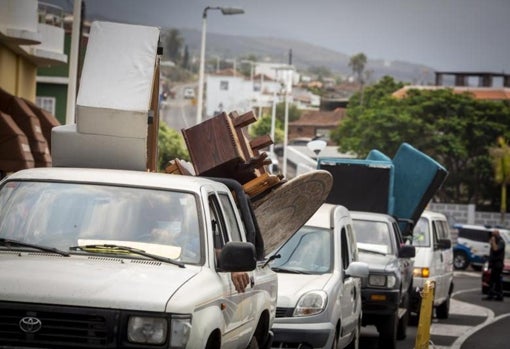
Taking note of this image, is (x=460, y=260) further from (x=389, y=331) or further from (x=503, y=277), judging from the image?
(x=389, y=331)

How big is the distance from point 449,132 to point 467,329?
78431 mm

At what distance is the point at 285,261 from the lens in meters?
16.0

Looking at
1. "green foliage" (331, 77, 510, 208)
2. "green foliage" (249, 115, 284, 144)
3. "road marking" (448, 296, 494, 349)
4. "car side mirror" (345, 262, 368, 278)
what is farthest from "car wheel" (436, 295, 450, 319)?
"green foliage" (249, 115, 284, 144)

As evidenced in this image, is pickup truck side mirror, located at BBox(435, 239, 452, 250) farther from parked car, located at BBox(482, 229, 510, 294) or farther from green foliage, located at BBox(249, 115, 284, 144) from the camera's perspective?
green foliage, located at BBox(249, 115, 284, 144)

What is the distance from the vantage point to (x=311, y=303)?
1440cm

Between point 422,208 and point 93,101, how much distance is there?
1391cm

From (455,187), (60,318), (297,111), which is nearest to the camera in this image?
(60,318)

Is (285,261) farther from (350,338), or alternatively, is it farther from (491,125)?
(491,125)

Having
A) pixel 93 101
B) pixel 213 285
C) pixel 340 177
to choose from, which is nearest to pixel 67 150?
pixel 93 101

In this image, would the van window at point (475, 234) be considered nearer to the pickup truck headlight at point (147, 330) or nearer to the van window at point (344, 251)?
the van window at point (344, 251)

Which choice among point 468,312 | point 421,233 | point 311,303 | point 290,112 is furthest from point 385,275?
point 290,112

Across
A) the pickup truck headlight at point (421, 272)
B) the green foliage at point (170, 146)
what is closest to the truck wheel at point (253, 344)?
the pickup truck headlight at point (421, 272)

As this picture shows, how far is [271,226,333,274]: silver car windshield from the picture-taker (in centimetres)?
1566

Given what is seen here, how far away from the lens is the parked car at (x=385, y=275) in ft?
63.6
